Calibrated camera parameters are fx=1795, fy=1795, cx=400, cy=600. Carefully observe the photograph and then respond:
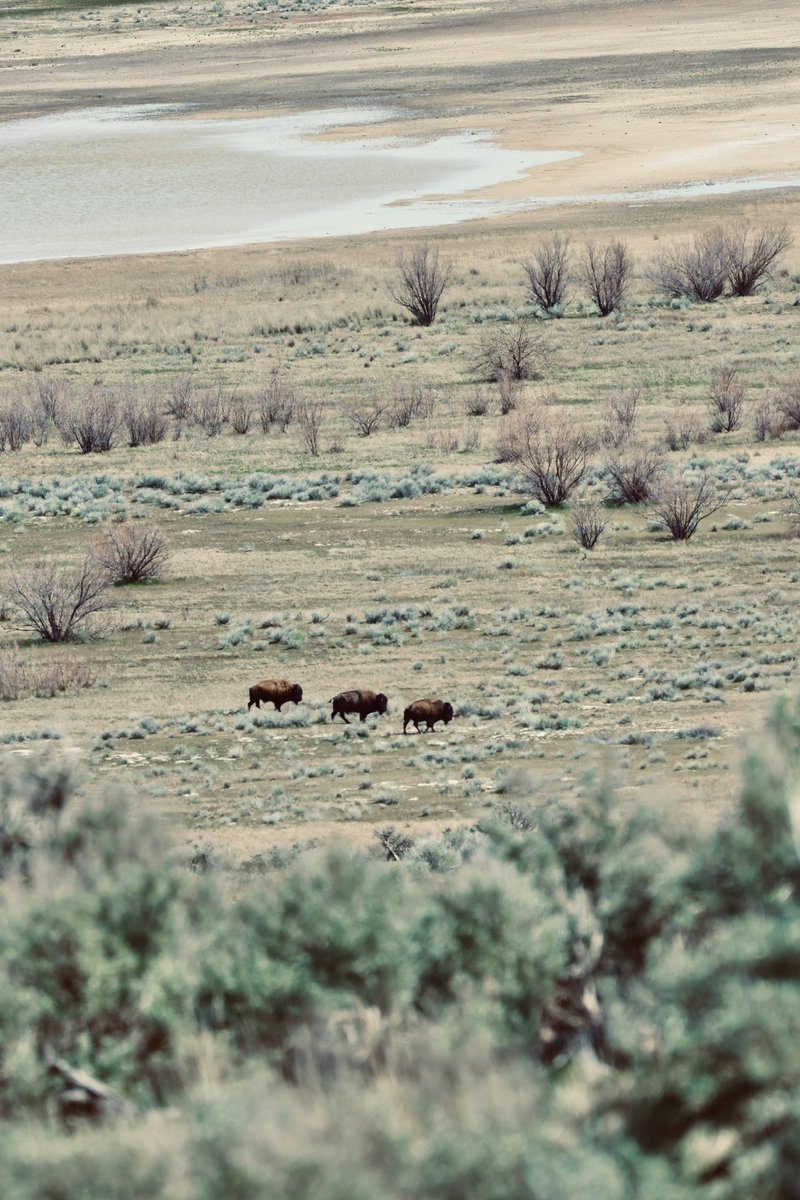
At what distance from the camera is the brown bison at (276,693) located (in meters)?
16.7

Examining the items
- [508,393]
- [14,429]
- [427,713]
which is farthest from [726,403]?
[427,713]

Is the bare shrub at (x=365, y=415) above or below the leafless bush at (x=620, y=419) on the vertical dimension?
below

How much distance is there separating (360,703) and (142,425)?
19.6 meters

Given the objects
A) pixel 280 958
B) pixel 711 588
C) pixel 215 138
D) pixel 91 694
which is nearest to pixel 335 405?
pixel 711 588

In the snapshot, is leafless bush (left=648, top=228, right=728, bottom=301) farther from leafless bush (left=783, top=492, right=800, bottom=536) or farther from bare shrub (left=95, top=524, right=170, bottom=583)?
bare shrub (left=95, top=524, right=170, bottom=583)

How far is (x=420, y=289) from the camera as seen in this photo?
46.1 m

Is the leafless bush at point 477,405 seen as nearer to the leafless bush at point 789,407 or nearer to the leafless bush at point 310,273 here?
the leafless bush at point 789,407

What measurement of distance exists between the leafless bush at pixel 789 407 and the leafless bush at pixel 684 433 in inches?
56.7

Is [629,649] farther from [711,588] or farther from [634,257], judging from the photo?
[634,257]

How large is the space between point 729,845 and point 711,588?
49.7 ft

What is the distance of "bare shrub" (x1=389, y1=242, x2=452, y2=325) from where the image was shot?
4603 centimetres

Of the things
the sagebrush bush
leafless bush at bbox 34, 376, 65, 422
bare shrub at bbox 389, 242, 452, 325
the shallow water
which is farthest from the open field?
the shallow water

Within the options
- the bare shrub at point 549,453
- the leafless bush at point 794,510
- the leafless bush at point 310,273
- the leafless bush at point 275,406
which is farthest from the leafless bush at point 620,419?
the leafless bush at point 310,273

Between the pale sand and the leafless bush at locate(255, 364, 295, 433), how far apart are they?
28.1 metres
